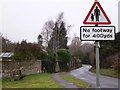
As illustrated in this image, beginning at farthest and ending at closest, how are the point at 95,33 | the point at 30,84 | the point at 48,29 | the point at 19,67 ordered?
the point at 48,29 → the point at 19,67 → the point at 30,84 → the point at 95,33

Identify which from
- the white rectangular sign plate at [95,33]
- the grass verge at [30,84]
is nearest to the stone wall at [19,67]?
the grass verge at [30,84]

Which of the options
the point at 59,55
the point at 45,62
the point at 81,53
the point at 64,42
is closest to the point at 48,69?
the point at 45,62

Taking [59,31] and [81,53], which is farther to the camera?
[81,53]

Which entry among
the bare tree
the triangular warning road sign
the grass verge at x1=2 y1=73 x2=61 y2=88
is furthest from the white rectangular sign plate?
the bare tree

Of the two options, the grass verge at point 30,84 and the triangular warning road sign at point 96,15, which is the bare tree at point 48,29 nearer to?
the grass verge at point 30,84

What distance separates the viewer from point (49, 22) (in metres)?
72.1

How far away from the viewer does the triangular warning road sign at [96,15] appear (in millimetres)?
6441

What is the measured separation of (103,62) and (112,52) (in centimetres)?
434

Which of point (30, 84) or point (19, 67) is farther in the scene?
point (19, 67)

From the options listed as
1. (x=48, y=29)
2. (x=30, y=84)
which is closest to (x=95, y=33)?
(x=30, y=84)

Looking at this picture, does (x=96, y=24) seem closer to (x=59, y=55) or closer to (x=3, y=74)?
(x=3, y=74)

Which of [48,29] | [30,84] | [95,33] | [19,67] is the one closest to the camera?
[95,33]

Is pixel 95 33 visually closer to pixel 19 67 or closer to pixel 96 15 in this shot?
pixel 96 15

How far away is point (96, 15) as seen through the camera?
6465 millimetres
